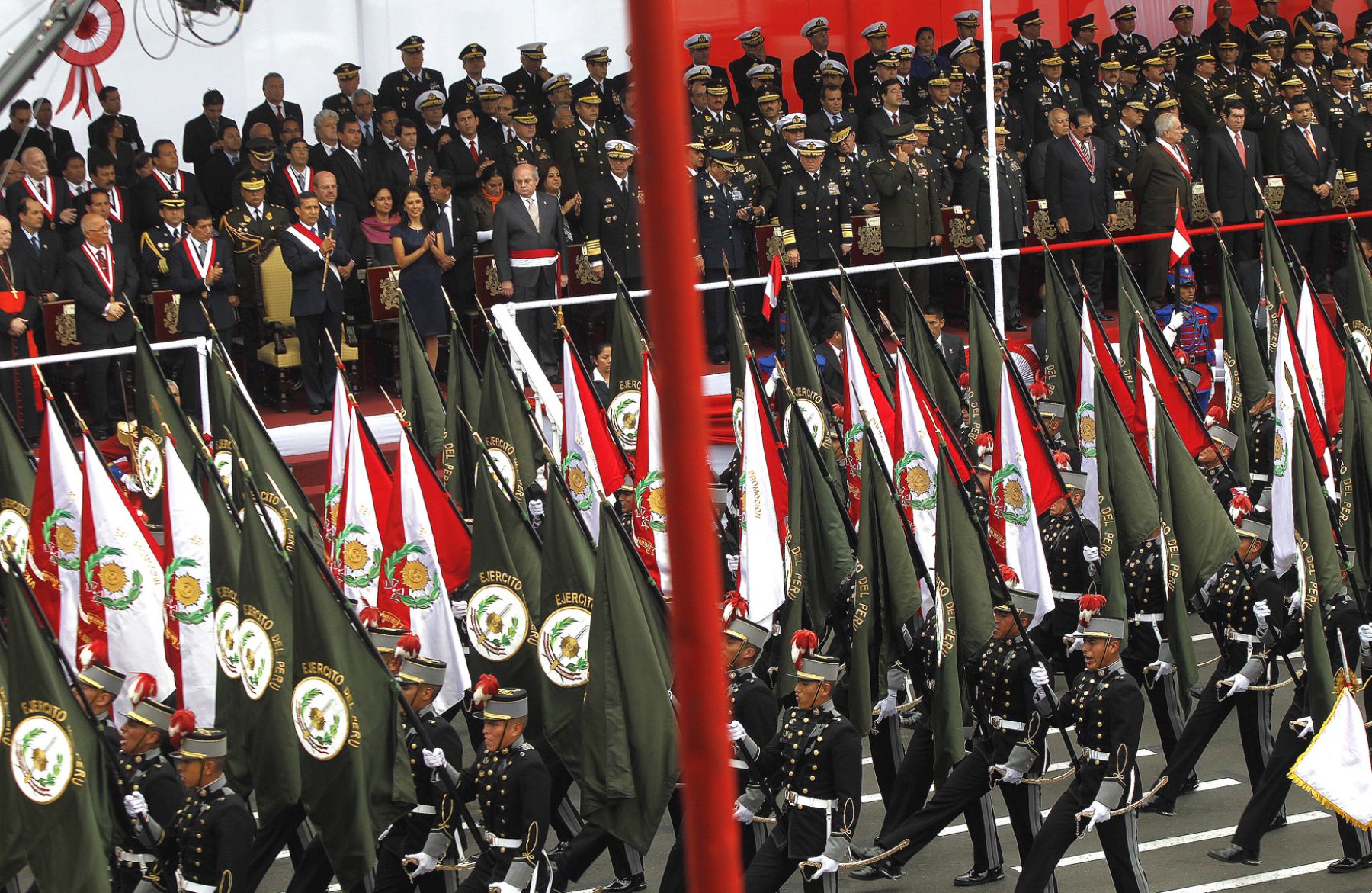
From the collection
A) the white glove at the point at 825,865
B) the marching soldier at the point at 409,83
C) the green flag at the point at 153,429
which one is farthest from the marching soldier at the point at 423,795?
the marching soldier at the point at 409,83

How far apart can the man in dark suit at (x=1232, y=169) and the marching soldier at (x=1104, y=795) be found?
1029cm

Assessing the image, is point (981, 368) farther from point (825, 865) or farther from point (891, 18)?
point (891, 18)

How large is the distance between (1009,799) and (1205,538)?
2.11 metres

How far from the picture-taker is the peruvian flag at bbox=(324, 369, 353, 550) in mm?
11586

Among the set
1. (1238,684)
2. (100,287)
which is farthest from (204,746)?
(100,287)

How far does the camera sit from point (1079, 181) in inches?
698

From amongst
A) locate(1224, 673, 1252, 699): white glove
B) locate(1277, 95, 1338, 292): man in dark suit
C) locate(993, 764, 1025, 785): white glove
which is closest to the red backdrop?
locate(1277, 95, 1338, 292): man in dark suit

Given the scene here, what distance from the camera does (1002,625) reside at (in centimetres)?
991

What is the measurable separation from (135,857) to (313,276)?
653 centimetres

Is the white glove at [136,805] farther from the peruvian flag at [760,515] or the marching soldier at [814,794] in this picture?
the peruvian flag at [760,515]

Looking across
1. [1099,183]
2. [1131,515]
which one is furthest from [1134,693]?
[1099,183]

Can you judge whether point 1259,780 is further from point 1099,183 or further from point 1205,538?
point 1099,183

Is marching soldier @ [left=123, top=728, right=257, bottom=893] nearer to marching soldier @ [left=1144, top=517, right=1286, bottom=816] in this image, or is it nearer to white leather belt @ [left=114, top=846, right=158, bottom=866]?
white leather belt @ [left=114, top=846, right=158, bottom=866]

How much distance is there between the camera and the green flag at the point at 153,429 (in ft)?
36.5
